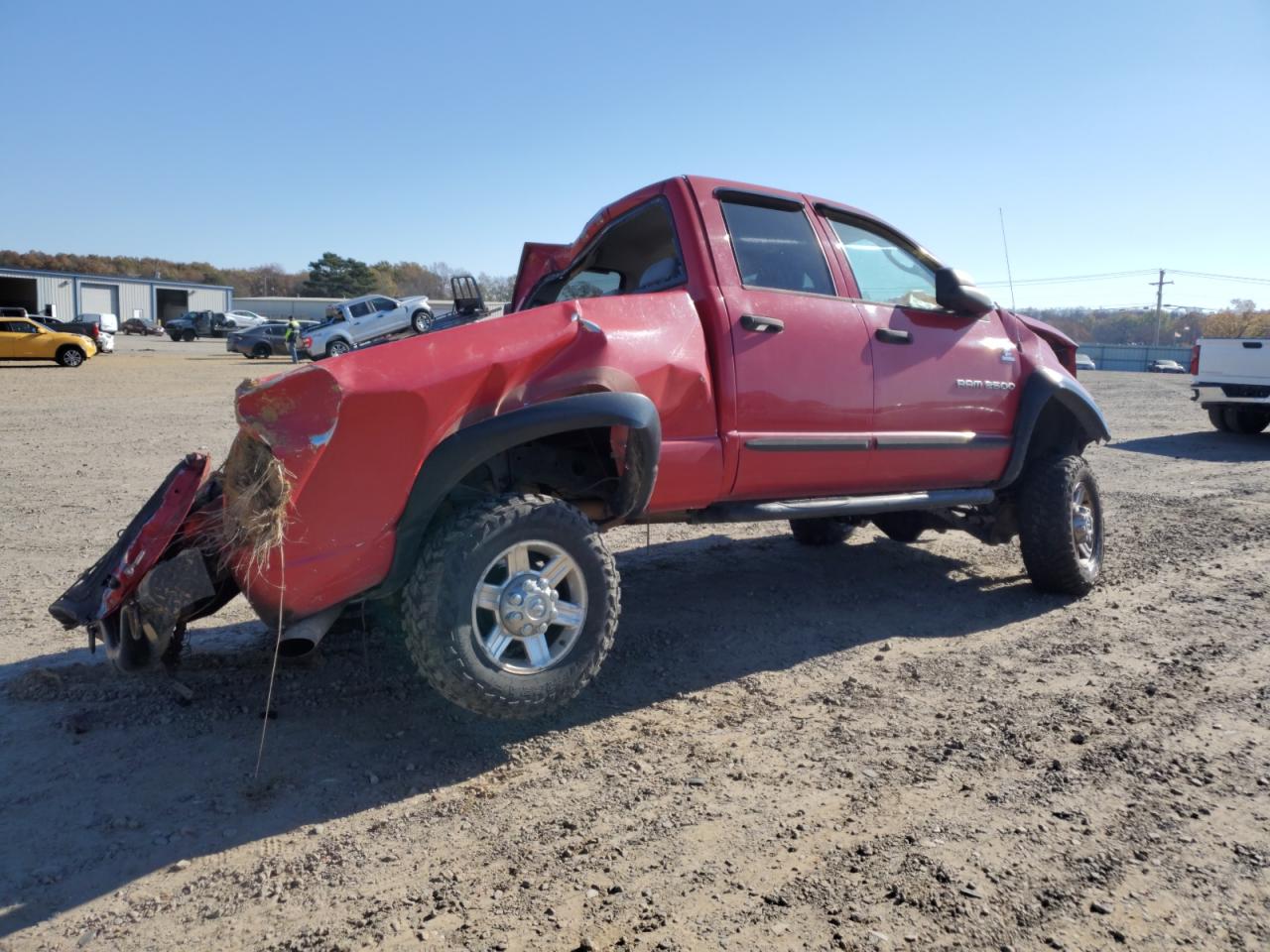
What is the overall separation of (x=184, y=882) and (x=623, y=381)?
220cm

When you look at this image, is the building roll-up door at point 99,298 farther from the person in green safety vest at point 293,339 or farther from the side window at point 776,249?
the side window at point 776,249

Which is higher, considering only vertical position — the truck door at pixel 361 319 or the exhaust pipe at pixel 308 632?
the truck door at pixel 361 319

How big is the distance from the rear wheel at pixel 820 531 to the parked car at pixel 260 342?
1265 inches

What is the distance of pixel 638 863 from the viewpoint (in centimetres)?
264

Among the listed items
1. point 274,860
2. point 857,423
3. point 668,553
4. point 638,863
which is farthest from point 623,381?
point 668,553

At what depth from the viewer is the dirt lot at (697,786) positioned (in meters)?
2.40

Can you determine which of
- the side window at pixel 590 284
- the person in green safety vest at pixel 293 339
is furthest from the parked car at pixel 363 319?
the side window at pixel 590 284

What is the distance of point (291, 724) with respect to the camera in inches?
139

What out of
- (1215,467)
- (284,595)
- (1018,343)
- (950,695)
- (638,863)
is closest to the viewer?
(638,863)

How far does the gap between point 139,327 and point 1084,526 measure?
6725 centimetres

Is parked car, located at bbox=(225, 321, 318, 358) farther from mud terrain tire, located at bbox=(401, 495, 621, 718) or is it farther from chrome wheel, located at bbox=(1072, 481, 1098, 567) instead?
mud terrain tire, located at bbox=(401, 495, 621, 718)

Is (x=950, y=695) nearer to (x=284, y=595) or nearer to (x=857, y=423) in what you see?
(x=857, y=423)

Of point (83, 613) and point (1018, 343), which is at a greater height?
point (1018, 343)

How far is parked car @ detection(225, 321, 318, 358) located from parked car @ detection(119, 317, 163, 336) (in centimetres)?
2812
